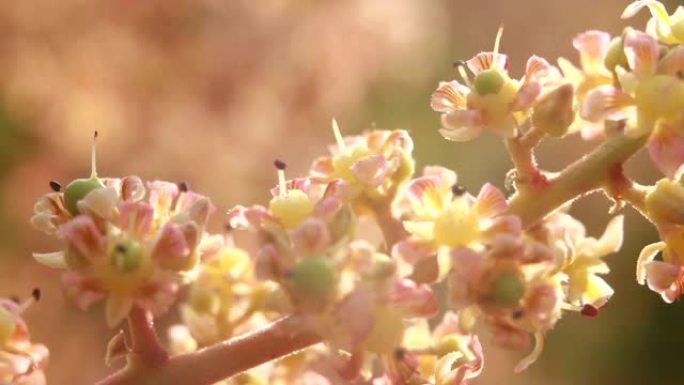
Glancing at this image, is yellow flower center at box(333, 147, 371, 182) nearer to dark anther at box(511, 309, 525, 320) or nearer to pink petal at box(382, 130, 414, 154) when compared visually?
pink petal at box(382, 130, 414, 154)

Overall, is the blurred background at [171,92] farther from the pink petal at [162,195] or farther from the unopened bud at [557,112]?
the unopened bud at [557,112]

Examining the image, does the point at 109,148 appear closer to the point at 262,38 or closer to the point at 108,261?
the point at 262,38

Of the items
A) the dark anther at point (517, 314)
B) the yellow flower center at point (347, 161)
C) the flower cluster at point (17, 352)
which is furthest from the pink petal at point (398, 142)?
the flower cluster at point (17, 352)

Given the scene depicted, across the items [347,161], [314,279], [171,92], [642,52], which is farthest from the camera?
[171,92]

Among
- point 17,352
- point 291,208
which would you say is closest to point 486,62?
point 291,208

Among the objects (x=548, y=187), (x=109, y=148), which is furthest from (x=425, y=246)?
(x=109, y=148)

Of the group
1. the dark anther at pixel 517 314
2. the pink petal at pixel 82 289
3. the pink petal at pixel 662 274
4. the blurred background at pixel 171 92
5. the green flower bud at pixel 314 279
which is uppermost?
the blurred background at pixel 171 92

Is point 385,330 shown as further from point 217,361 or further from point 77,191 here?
point 77,191
